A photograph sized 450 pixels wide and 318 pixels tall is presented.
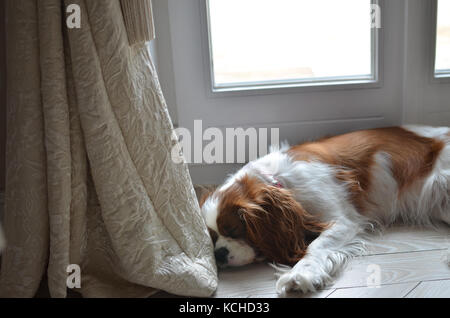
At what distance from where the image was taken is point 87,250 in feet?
4.25

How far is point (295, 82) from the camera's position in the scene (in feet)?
6.35

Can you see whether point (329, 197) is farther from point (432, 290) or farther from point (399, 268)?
point (432, 290)

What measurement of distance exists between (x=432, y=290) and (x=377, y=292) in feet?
0.46

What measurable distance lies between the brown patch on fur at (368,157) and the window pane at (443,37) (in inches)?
13.4

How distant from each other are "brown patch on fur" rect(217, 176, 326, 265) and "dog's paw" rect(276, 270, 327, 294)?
12 centimetres

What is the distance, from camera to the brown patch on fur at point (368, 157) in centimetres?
167

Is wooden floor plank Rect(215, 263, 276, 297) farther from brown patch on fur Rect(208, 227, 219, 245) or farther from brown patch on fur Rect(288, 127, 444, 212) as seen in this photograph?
brown patch on fur Rect(288, 127, 444, 212)

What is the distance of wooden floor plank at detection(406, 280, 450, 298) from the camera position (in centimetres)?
126

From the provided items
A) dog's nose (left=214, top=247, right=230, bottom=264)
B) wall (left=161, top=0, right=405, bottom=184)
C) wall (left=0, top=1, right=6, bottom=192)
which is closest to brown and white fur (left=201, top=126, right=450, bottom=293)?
dog's nose (left=214, top=247, right=230, bottom=264)

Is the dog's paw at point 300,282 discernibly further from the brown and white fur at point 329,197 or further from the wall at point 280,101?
the wall at point 280,101

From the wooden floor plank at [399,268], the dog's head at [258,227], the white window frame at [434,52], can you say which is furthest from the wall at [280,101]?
the wooden floor plank at [399,268]

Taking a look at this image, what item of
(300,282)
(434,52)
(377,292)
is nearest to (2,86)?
(300,282)
